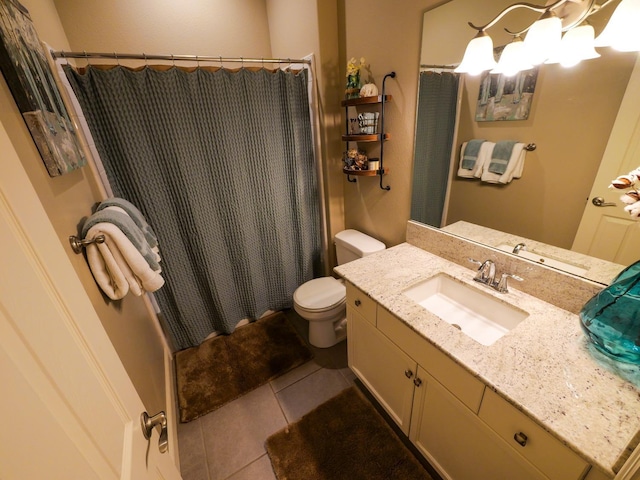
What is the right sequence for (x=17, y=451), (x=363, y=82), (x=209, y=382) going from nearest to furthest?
1. (x=17, y=451)
2. (x=363, y=82)
3. (x=209, y=382)

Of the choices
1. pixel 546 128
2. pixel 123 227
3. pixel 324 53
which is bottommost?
pixel 123 227

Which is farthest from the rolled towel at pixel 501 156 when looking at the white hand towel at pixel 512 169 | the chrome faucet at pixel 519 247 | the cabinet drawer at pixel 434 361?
the cabinet drawer at pixel 434 361

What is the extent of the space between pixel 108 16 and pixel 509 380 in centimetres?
280

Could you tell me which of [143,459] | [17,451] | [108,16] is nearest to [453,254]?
[143,459]

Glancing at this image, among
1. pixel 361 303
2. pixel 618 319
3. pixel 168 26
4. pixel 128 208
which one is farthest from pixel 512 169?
pixel 168 26

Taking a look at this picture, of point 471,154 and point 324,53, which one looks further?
point 324,53

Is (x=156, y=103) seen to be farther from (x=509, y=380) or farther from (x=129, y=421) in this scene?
(x=509, y=380)

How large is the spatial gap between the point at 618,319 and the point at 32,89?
1762 mm

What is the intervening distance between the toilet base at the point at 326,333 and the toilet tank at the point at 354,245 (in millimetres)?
491

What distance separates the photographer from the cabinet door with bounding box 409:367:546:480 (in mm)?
841

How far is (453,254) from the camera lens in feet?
4.63

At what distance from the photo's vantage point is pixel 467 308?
127 cm

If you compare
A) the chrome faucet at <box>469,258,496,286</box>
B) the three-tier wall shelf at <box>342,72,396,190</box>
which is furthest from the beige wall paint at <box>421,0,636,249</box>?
the three-tier wall shelf at <box>342,72,396,190</box>

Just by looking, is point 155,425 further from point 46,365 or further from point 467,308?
point 467,308
